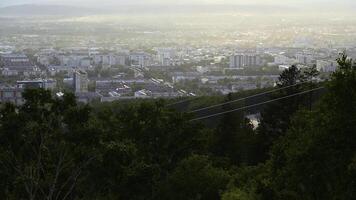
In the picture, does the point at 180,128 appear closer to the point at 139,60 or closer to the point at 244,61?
the point at 244,61

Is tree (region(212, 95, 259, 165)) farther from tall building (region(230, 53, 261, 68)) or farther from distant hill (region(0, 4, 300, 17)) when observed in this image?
distant hill (region(0, 4, 300, 17))

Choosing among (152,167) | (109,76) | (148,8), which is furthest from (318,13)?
(152,167)

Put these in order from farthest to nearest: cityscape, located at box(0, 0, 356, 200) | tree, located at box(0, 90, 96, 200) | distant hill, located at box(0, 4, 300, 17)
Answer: distant hill, located at box(0, 4, 300, 17) < tree, located at box(0, 90, 96, 200) < cityscape, located at box(0, 0, 356, 200)

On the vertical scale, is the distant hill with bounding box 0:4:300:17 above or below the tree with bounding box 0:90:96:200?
below

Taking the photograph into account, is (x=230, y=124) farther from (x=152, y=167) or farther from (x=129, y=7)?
(x=129, y=7)

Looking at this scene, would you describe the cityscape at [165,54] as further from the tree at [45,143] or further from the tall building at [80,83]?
the tree at [45,143]

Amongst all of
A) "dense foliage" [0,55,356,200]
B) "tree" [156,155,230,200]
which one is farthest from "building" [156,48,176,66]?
"tree" [156,155,230,200]

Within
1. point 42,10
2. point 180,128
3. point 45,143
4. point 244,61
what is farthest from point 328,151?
point 42,10
